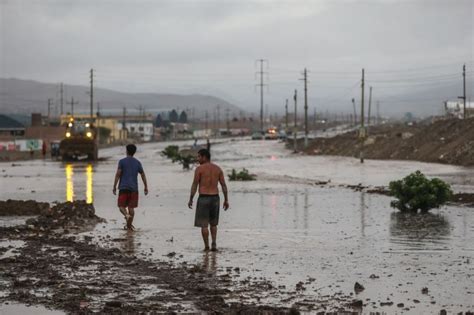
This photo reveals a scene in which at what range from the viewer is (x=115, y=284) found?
10.5m

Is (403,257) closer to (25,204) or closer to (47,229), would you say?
(47,229)

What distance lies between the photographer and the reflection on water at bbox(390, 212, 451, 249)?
1484 centimetres

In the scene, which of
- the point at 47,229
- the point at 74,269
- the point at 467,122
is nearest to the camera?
the point at 74,269

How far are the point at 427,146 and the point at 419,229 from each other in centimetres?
4368

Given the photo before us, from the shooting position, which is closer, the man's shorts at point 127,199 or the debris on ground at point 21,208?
the man's shorts at point 127,199

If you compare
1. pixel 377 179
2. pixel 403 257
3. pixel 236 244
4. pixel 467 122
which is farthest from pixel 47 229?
pixel 467 122

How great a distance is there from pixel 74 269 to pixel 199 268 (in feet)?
5.58

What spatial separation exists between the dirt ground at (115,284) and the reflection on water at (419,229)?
3.83 meters

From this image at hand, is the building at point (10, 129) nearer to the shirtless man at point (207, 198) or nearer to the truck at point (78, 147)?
the truck at point (78, 147)

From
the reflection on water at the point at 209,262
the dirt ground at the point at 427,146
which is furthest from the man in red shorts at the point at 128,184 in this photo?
the dirt ground at the point at 427,146

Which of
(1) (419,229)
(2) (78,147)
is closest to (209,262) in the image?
(1) (419,229)

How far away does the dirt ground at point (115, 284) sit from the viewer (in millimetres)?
9109

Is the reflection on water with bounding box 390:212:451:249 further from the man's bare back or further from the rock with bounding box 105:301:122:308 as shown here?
the rock with bounding box 105:301:122:308

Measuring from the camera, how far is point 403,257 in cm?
1275
